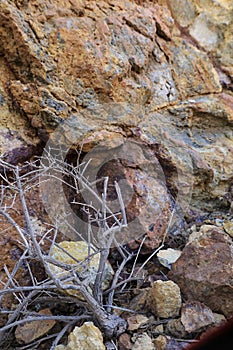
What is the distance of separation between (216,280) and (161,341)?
277 mm

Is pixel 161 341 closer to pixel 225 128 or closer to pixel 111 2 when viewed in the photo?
pixel 225 128

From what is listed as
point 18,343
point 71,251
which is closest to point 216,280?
point 71,251

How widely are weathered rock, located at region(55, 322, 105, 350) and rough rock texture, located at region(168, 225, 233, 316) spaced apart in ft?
1.21

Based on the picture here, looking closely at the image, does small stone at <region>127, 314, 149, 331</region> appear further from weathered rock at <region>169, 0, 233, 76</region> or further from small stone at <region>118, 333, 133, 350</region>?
weathered rock at <region>169, 0, 233, 76</region>

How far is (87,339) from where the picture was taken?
103cm

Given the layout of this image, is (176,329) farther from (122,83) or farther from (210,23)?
(210,23)

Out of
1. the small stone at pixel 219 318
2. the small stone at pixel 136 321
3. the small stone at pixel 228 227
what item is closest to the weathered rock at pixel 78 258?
the small stone at pixel 136 321

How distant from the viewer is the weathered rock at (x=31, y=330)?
3.90 ft

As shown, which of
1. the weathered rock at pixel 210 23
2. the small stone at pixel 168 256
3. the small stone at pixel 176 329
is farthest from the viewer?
the weathered rock at pixel 210 23

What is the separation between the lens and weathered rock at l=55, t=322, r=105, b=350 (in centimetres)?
102

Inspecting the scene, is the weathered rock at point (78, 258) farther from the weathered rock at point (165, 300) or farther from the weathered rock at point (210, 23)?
the weathered rock at point (210, 23)

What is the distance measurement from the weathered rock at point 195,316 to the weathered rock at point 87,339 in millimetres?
286

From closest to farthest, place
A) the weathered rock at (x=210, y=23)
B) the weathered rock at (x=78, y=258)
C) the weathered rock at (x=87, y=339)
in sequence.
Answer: the weathered rock at (x=87, y=339) → the weathered rock at (x=78, y=258) → the weathered rock at (x=210, y=23)

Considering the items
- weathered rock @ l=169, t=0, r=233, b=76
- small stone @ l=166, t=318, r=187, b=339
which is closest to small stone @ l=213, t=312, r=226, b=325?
small stone @ l=166, t=318, r=187, b=339
